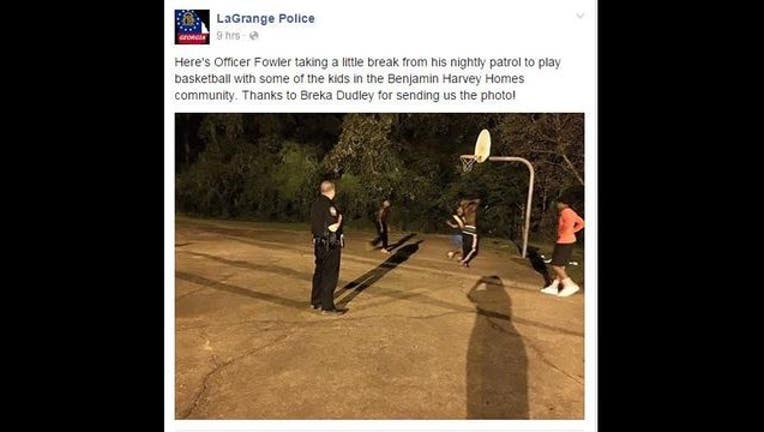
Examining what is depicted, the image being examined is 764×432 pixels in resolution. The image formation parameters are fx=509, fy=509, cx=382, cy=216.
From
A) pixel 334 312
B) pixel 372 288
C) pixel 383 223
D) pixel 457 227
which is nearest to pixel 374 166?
pixel 383 223

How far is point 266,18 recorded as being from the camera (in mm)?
3543

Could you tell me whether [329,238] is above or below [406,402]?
above

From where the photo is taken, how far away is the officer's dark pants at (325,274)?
205 inches

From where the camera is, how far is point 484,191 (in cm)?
1344

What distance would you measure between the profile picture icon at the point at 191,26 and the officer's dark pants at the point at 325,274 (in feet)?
7.68

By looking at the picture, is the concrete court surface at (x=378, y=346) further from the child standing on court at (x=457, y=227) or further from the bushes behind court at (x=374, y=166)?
the bushes behind court at (x=374, y=166)

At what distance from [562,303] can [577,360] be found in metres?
1.88

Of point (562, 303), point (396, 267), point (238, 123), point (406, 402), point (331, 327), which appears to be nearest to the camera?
point (406, 402)

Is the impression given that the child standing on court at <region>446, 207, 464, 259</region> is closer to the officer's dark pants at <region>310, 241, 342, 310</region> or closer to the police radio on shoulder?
the officer's dark pants at <region>310, 241, 342, 310</region>

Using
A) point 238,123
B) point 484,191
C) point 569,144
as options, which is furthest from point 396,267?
point 238,123

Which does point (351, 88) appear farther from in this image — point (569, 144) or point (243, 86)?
point (569, 144)

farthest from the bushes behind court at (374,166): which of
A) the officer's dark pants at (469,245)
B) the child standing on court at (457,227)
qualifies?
the officer's dark pants at (469,245)

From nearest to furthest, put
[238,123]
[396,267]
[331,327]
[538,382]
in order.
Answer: [538,382]
[331,327]
[396,267]
[238,123]
